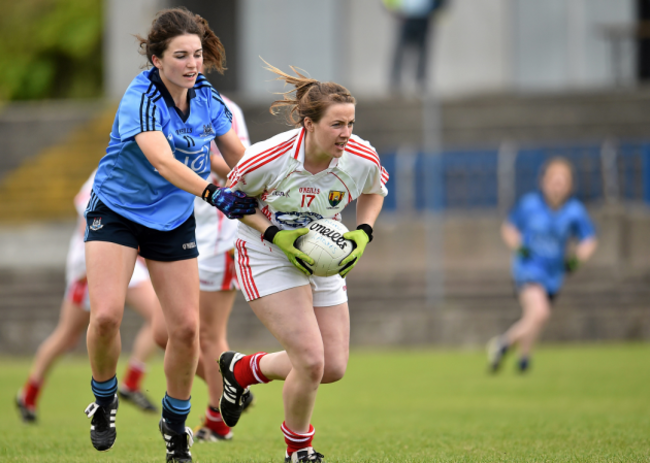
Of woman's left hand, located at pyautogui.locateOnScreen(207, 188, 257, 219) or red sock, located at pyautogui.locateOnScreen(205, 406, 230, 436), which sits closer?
woman's left hand, located at pyautogui.locateOnScreen(207, 188, 257, 219)

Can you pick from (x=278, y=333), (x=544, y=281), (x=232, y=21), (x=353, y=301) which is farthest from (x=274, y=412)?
(x=232, y=21)

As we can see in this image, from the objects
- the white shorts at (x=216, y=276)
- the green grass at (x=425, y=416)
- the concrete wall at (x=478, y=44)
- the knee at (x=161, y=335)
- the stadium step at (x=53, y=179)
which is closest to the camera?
the green grass at (x=425, y=416)

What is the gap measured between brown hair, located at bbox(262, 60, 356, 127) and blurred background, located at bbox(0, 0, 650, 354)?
9.95 meters

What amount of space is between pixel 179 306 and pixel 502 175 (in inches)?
460

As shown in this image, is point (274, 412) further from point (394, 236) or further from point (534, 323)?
point (394, 236)

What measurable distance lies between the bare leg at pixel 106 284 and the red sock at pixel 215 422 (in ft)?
4.73

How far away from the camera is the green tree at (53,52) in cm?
3058

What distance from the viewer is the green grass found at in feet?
18.0

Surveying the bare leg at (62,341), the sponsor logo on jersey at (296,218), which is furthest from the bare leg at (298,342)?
the bare leg at (62,341)

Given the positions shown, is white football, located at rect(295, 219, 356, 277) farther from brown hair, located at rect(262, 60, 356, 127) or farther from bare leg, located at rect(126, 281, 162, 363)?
bare leg, located at rect(126, 281, 162, 363)

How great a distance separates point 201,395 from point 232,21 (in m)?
16.5

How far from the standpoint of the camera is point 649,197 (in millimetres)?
15695

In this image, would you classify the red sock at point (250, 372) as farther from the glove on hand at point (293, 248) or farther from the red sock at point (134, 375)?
the red sock at point (134, 375)

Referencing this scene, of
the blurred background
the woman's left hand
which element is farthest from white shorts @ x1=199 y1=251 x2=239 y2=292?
the blurred background
